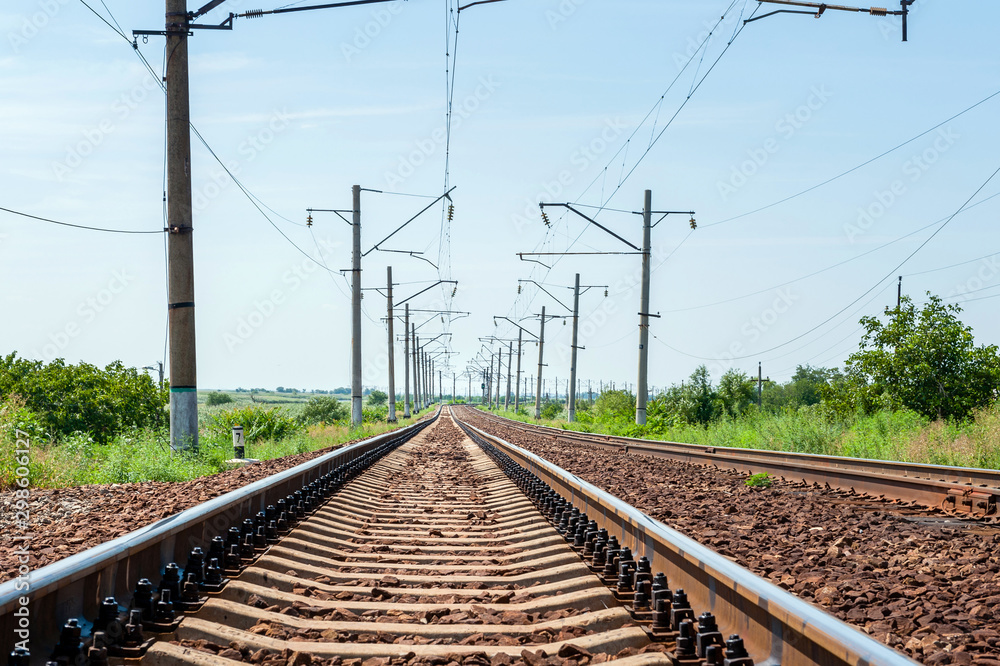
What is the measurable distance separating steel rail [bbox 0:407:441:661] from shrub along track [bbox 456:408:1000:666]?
3151mm

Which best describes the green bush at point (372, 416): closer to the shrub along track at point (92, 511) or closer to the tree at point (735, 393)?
the tree at point (735, 393)

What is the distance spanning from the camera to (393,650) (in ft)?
12.0

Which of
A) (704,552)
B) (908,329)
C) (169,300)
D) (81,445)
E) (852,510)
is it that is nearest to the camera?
(704,552)

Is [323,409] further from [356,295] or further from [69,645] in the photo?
[69,645]

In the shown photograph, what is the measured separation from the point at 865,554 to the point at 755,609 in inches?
121

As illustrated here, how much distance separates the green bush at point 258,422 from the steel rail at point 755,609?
19197 mm

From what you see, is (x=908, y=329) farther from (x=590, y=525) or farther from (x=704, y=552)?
(x=704, y=552)

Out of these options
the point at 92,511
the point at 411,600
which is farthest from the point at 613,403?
the point at 411,600

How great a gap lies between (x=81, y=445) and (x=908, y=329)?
18.9m

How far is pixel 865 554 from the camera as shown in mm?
6027

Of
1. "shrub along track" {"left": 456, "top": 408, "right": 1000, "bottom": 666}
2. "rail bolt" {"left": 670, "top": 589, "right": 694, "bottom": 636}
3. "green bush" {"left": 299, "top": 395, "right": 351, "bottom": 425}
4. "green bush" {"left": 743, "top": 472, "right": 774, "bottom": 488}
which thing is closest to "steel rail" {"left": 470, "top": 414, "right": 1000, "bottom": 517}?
"shrub along track" {"left": 456, "top": 408, "right": 1000, "bottom": 666}

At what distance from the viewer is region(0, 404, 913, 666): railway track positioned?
10.7ft

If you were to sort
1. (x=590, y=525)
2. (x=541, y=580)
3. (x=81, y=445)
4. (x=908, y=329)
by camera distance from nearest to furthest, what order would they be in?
1. (x=541, y=580)
2. (x=590, y=525)
3. (x=81, y=445)
4. (x=908, y=329)

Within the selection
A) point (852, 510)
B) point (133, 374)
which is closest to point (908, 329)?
point (852, 510)
